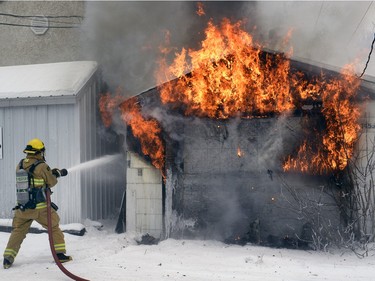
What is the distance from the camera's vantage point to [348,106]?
7.64 meters

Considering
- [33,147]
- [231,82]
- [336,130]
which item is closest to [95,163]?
[33,147]

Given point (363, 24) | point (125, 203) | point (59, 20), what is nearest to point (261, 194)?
point (125, 203)

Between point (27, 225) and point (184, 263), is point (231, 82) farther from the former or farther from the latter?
point (27, 225)

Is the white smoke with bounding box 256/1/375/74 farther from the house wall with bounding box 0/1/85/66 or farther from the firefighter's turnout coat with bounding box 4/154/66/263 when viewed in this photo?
the firefighter's turnout coat with bounding box 4/154/66/263

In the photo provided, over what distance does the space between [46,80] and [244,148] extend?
5.12 m

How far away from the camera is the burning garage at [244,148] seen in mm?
7695

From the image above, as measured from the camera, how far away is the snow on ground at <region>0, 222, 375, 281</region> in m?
5.96

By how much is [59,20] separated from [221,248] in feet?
30.7

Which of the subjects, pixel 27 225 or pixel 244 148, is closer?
pixel 27 225

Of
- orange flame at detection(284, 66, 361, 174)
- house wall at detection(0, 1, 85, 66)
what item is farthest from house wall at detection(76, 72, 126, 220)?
orange flame at detection(284, 66, 361, 174)

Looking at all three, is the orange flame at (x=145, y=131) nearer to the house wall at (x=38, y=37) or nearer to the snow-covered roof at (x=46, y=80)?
the snow-covered roof at (x=46, y=80)

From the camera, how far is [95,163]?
10.2 meters

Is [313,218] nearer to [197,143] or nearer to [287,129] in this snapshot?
[287,129]

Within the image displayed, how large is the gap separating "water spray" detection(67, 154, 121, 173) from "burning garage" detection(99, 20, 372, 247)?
1375 millimetres
